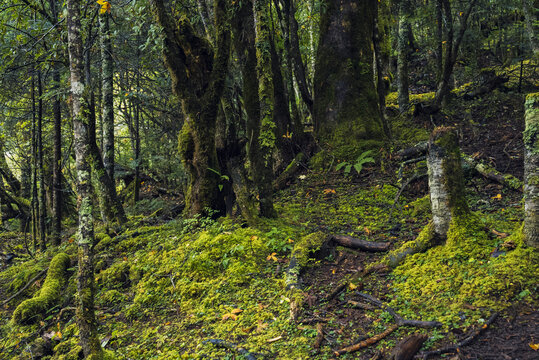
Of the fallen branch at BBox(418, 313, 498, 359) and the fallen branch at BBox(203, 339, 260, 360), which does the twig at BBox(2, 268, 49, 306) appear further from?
the fallen branch at BBox(418, 313, 498, 359)

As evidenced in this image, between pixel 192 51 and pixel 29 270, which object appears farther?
pixel 29 270

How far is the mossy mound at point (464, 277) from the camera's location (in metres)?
3.05

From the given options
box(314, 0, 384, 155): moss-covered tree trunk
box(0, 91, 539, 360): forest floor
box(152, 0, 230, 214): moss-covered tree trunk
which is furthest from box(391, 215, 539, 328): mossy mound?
box(314, 0, 384, 155): moss-covered tree trunk

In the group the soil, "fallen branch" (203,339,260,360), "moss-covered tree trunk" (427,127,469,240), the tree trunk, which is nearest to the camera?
the soil

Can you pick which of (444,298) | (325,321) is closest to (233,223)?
Answer: (325,321)

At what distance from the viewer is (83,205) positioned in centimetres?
384

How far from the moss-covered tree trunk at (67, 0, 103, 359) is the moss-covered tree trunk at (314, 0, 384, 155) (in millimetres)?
6385

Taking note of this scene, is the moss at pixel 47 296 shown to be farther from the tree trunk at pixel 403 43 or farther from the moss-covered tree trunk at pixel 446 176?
the tree trunk at pixel 403 43

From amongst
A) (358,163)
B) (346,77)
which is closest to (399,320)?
(358,163)

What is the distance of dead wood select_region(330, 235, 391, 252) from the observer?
488 centimetres

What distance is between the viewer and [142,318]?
16.6 feet

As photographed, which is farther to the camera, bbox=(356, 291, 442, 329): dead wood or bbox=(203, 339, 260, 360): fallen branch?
bbox=(203, 339, 260, 360): fallen branch

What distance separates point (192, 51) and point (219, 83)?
83 centimetres

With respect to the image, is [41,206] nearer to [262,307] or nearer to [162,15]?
[162,15]
